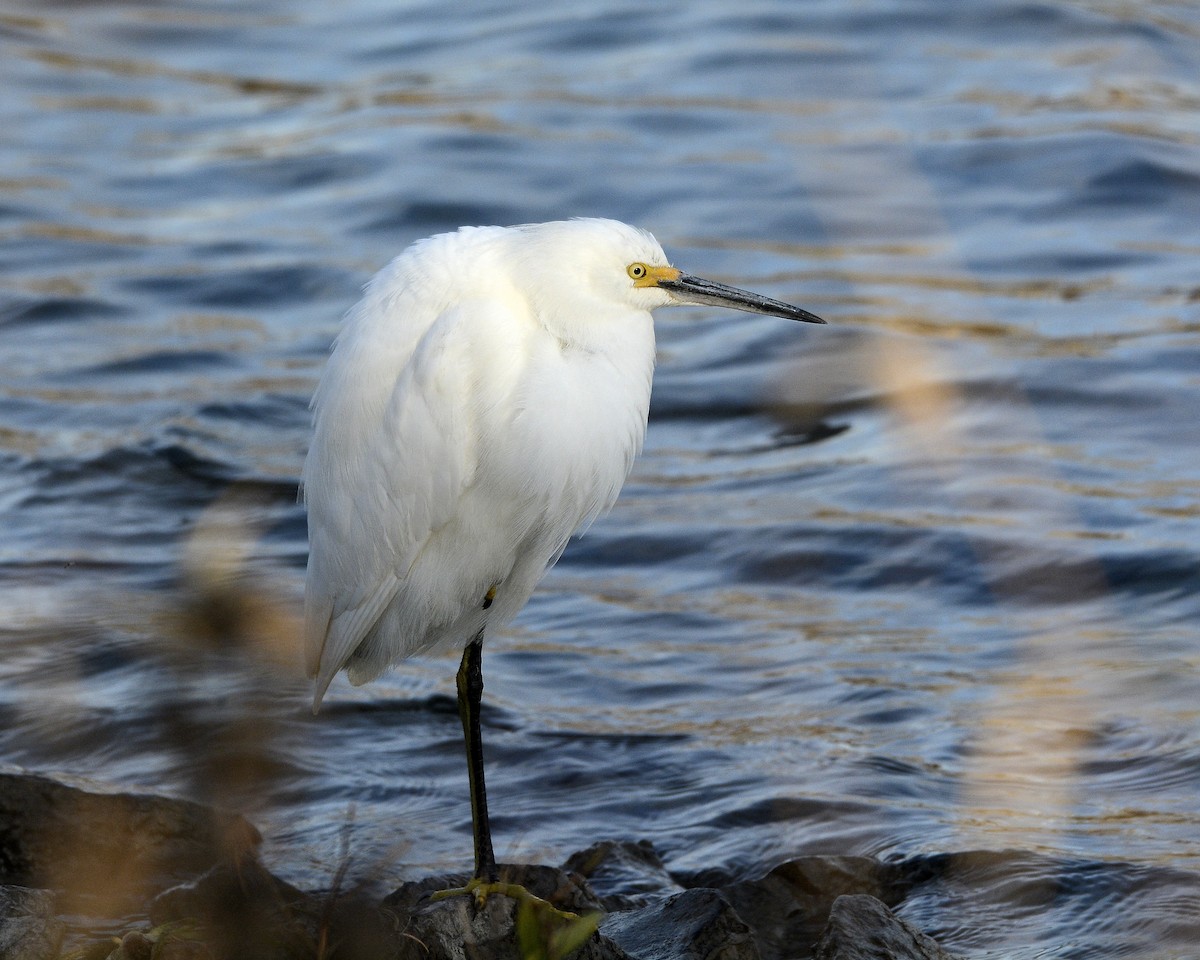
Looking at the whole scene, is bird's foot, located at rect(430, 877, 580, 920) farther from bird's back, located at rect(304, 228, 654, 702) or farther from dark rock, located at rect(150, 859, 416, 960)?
bird's back, located at rect(304, 228, 654, 702)

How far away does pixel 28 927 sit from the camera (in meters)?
3.56

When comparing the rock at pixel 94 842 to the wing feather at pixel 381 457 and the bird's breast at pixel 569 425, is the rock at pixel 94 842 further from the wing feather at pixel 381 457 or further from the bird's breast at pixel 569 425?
the bird's breast at pixel 569 425

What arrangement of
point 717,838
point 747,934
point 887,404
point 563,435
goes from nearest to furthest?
point 747,934, point 563,435, point 717,838, point 887,404

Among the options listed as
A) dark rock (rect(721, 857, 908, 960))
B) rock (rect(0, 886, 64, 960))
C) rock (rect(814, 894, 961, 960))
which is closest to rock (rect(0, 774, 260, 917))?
rock (rect(0, 886, 64, 960))

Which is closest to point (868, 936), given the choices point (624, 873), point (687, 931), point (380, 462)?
point (687, 931)

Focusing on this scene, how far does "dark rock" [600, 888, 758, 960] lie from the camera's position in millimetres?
3752

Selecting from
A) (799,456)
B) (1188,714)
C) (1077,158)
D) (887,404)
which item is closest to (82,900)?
(1188,714)

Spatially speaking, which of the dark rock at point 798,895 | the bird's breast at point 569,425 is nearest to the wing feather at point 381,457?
the bird's breast at point 569,425

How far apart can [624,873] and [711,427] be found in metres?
4.52

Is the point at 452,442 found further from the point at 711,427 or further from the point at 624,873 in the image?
the point at 711,427

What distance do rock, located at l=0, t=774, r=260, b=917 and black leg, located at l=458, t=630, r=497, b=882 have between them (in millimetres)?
574

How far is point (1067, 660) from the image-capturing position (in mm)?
6215

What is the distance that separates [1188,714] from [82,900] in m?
3.56

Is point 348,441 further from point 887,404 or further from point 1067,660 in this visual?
point 887,404
